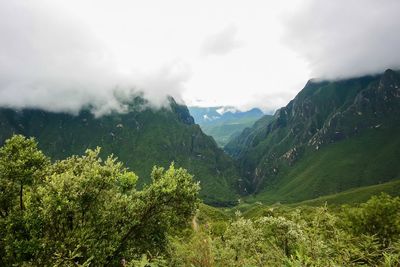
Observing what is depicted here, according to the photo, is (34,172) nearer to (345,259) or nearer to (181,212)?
(181,212)

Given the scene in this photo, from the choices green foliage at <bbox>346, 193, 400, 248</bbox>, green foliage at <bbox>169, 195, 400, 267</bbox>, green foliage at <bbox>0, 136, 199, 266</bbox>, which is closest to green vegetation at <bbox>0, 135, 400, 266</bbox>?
green foliage at <bbox>0, 136, 199, 266</bbox>

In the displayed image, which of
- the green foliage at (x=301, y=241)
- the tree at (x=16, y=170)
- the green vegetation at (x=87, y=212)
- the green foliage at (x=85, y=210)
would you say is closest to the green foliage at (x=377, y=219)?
the green foliage at (x=301, y=241)

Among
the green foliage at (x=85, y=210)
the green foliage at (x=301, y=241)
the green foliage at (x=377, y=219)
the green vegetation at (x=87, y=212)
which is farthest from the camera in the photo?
the green foliage at (x=377, y=219)

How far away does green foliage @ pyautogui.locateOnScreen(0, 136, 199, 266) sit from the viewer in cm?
2836

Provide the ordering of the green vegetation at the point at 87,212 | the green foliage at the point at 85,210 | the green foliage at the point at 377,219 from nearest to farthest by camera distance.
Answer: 1. the green vegetation at the point at 87,212
2. the green foliage at the point at 85,210
3. the green foliage at the point at 377,219

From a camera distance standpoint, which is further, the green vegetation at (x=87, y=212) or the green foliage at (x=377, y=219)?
the green foliage at (x=377, y=219)

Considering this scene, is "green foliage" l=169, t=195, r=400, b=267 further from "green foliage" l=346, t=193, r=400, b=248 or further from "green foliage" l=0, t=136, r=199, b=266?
"green foliage" l=0, t=136, r=199, b=266

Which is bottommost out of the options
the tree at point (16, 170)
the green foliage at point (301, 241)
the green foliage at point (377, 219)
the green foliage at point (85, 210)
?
the green foliage at point (377, 219)

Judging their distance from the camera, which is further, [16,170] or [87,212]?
[16,170]

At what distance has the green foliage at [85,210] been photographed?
28.4 metres

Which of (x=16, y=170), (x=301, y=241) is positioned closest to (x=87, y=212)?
(x=16, y=170)

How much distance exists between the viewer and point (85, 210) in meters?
31.2

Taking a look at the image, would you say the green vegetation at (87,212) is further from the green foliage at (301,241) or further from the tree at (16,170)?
the green foliage at (301,241)

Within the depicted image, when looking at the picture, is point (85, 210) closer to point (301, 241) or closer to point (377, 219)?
point (301, 241)
